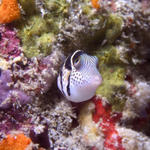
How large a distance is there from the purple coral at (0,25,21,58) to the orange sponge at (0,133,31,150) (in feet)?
3.32

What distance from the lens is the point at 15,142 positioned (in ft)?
6.97

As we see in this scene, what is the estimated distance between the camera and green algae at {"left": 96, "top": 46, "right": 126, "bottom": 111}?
8.40 feet

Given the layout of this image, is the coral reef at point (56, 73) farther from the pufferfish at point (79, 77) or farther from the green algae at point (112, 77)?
the pufferfish at point (79, 77)

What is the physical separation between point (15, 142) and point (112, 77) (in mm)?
1570

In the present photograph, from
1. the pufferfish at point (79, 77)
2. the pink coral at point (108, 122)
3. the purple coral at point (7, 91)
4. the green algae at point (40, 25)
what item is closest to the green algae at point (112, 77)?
the pink coral at point (108, 122)

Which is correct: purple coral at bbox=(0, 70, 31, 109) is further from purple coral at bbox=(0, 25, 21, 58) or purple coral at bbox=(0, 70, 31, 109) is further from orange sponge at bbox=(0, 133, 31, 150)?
orange sponge at bbox=(0, 133, 31, 150)

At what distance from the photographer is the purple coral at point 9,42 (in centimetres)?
235

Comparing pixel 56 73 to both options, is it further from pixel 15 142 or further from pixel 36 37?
pixel 15 142

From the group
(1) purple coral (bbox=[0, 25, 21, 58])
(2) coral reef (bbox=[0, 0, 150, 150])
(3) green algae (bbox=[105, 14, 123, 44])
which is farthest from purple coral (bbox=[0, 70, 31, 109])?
(3) green algae (bbox=[105, 14, 123, 44])

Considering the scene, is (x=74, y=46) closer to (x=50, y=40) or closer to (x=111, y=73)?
(x=50, y=40)

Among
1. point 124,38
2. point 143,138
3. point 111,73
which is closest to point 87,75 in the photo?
point 111,73

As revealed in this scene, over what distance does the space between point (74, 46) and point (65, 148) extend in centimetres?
147

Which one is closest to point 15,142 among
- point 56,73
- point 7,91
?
point 7,91

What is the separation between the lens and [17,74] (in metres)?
2.34
